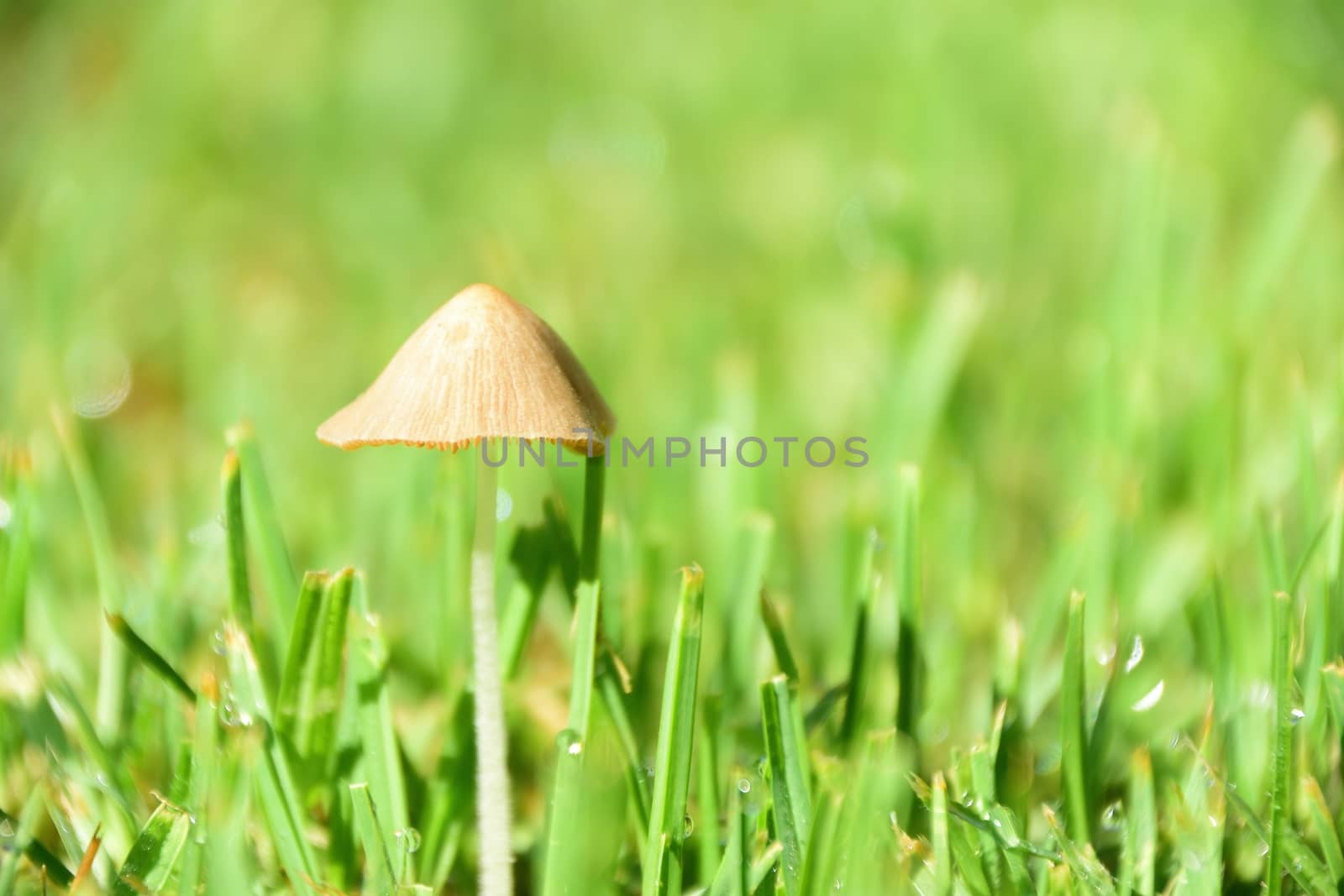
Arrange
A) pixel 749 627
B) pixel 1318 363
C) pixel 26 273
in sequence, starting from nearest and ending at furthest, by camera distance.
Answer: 1. pixel 749 627
2. pixel 1318 363
3. pixel 26 273

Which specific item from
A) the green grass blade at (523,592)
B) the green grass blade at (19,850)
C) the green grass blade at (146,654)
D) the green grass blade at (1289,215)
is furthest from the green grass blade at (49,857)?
the green grass blade at (1289,215)

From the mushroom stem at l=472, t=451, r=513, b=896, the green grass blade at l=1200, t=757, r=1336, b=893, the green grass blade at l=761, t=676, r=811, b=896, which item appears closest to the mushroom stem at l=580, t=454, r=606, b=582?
the mushroom stem at l=472, t=451, r=513, b=896

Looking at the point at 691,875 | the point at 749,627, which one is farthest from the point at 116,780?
the point at 749,627

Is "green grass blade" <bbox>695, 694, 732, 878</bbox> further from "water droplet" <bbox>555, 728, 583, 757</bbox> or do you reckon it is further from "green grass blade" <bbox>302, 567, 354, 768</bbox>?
"green grass blade" <bbox>302, 567, 354, 768</bbox>

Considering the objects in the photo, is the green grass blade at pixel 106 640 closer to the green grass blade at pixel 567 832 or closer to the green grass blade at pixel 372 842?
the green grass blade at pixel 372 842

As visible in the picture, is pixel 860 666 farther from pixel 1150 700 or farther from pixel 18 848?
pixel 18 848

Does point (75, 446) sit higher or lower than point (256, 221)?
lower

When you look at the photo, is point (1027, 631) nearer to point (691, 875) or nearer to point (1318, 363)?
point (691, 875)
